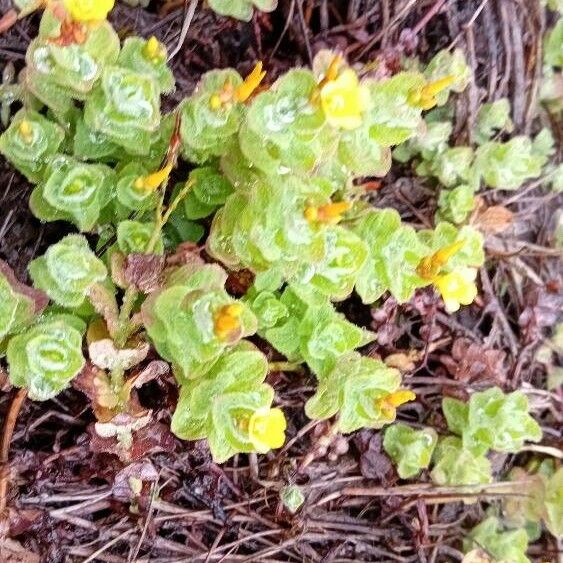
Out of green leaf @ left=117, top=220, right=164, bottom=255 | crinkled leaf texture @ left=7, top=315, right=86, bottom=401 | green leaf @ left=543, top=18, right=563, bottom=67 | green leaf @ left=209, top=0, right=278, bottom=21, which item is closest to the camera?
crinkled leaf texture @ left=7, top=315, right=86, bottom=401

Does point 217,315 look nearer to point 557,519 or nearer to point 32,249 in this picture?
point 32,249

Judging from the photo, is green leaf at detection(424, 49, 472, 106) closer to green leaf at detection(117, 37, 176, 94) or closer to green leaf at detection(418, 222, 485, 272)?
green leaf at detection(418, 222, 485, 272)

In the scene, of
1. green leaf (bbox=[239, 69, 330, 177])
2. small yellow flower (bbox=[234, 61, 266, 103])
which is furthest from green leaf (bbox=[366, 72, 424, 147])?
small yellow flower (bbox=[234, 61, 266, 103])

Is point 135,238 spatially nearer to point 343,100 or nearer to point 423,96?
point 343,100

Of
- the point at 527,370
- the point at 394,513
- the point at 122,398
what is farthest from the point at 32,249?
the point at 527,370

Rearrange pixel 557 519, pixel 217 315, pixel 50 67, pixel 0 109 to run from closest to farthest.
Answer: pixel 217 315, pixel 50 67, pixel 0 109, pixel 557 519

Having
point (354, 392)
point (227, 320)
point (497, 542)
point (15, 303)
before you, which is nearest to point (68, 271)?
point (15, 303)
